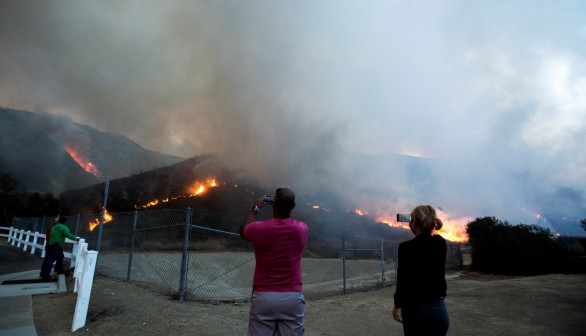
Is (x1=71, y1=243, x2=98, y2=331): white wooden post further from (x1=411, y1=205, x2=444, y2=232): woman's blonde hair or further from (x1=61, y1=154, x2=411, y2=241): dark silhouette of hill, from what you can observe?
(x1=61, y1=154, x2=411, y2=241): dark silhouette of hill

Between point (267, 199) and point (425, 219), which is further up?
point (267, 199)

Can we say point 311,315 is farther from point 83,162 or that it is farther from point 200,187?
point 83,162

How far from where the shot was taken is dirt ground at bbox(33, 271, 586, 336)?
17.8 ft

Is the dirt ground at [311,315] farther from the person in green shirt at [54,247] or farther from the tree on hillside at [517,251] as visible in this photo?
the tree on hillside at [517,251]

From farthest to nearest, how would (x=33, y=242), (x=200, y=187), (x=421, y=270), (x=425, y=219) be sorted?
(x=200, y=187) → (x=33, y=242) → (x=425, y=219) → (x=421, y=270)

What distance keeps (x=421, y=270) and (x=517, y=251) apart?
19846 millimetres

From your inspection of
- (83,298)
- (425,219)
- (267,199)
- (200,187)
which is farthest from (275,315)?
(200,187)

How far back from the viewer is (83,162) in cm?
7100

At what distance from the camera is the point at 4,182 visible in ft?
110

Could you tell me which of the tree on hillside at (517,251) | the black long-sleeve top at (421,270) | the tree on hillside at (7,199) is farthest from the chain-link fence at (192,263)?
the tree on hillside at (7,199)

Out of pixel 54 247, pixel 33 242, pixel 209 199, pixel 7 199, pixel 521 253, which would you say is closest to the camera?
pixel 54 247

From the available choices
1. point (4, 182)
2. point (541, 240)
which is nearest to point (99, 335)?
point (541, 240)

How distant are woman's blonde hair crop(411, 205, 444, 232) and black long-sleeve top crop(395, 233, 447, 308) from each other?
0.23ft

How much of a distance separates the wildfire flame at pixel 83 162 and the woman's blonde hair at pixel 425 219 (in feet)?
260
